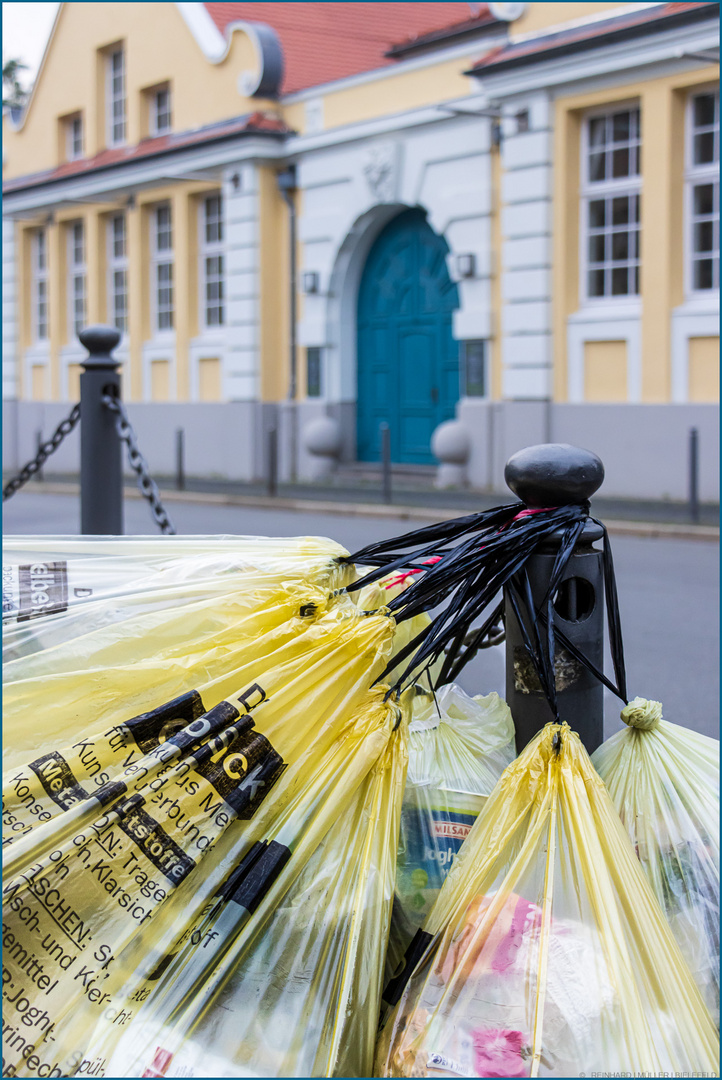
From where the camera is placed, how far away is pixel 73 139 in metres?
21.4

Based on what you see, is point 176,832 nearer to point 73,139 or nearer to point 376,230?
point 376,230

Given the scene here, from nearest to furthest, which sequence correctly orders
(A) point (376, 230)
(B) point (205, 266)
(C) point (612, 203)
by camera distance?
(C) point (612, 203) < (A) point (376, 230) < (B) point (205, 266)

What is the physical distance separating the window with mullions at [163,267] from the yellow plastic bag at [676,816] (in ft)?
57.9

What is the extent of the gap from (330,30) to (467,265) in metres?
7.74

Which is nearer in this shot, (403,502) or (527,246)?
(403,502)

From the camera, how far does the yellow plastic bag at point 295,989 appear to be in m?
1.58

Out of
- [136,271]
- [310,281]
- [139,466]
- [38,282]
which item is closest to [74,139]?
[38,282]

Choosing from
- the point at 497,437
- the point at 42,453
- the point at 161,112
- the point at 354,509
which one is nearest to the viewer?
the point at 42,453

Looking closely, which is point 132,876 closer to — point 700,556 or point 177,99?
point 700,556

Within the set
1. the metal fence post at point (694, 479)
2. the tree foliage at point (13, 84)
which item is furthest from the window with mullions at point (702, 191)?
the tree foliage at point (13, 84)

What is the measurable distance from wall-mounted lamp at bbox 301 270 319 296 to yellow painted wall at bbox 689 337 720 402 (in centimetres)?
598

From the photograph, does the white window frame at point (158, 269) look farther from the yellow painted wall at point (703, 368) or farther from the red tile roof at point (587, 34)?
the yellow painted wall at point (703, 368)

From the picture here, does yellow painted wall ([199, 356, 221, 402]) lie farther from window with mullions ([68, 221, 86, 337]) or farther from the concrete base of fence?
window with mullions ([68, 221, 86, 337])

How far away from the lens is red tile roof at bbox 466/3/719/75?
36.8 ft
